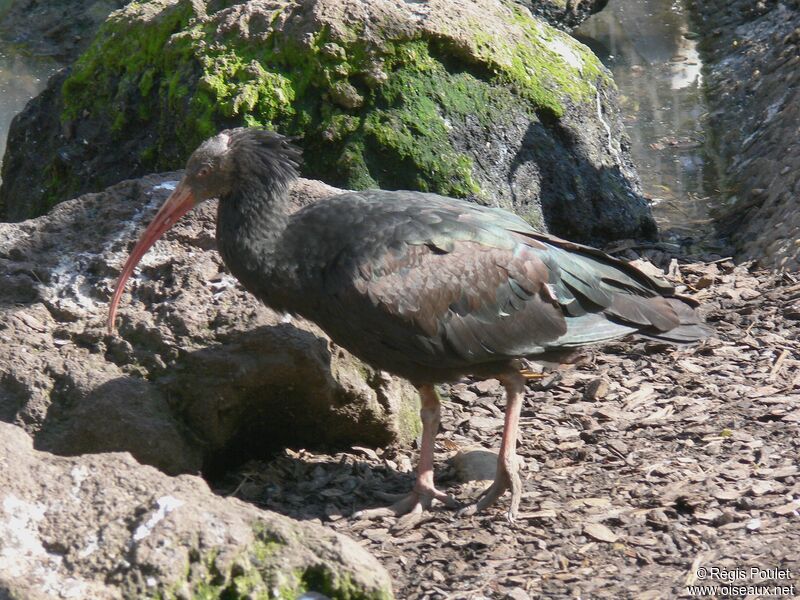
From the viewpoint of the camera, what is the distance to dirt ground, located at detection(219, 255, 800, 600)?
15.1 ft

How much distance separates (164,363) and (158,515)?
1967 millimetres

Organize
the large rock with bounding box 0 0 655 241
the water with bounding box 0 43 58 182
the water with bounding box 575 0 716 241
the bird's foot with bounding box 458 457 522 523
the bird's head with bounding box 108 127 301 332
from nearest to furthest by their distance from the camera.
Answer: the bird's foot with bounding box 458 457 522 523, the bird's head with bounding box 108 127 301 332, the large rock with bounding box 0 0 655 241, the water with bounding box 575 0 716 241, the water with bounding box 0 43 58 182

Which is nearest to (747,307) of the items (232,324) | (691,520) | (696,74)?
(691,520)

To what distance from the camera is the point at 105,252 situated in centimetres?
597

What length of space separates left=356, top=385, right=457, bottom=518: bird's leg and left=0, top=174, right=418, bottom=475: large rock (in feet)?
1.27

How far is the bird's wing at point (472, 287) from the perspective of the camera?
5246 millimetres

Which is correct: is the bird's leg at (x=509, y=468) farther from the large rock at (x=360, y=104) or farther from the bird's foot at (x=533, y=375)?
the large rock at (x=360, y=104)

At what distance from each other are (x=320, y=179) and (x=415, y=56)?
1028 mm

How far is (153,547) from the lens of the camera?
11.7 ft

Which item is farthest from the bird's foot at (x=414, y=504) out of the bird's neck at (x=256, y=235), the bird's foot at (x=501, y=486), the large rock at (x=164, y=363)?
the bird's neck at (x=256, y=235)

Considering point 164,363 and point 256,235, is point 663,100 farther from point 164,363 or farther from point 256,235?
point 164,363

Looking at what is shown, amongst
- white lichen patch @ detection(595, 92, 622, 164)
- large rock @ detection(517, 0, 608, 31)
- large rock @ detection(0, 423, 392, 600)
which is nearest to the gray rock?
large rock @ detection(517, 0, 608, 31)

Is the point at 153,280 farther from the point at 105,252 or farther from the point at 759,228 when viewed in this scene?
the point at 759,228

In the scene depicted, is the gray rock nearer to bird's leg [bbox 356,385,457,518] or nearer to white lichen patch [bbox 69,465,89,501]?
bird's leg [bbox 356,385,457,518]
